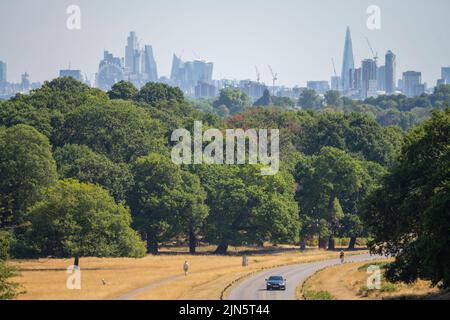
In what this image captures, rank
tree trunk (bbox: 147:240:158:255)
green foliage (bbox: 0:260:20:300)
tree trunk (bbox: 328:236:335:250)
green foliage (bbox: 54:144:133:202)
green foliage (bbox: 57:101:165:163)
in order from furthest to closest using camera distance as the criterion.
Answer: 1. green foliage (bbox: 57:101:165:163)
2. tree trunk (bbox: 328:236:335:250)
3. tree trunk (bbox: 147:240:158:255)
4. green foliage (bbox: 54:144:133:202)
5. green foliage (bbox: 0:260:20:300)

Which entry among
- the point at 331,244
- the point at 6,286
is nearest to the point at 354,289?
the point at 6,286

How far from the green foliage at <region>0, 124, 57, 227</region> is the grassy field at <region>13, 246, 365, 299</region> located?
33.8 feet

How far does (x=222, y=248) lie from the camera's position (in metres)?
130

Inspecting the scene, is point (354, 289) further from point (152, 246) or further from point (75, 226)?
point (152, 246)

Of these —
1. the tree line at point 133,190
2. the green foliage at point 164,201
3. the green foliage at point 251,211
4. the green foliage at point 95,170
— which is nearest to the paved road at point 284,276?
the green foliage at point 251,211

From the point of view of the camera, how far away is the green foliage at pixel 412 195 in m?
66.8

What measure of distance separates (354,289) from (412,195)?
445 inches

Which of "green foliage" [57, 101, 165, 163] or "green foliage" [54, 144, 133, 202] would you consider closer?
"green foliage" [54, 144, 133, 202]

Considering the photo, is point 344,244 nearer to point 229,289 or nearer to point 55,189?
point 55,189

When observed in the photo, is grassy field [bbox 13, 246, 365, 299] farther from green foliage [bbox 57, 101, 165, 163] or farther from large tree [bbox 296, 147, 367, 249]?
green foliage [bbox 57, 101, 165, 163]

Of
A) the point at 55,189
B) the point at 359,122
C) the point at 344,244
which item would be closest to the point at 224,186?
the point at 344,244

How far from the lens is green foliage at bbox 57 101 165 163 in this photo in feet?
463

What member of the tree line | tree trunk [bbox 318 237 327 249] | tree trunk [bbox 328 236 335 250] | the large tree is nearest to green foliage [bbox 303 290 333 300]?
the tree line

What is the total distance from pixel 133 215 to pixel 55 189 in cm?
2296
